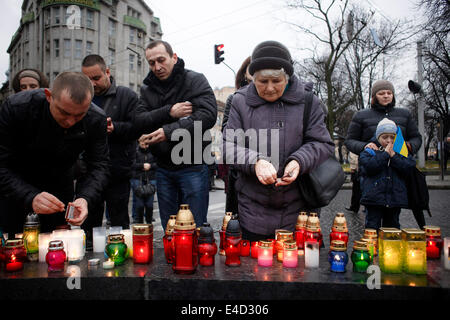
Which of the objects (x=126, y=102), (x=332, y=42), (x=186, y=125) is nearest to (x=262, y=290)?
(x=186, y=125)

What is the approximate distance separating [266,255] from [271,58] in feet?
4.05

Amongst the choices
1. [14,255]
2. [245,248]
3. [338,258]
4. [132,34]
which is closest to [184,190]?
[245,248]

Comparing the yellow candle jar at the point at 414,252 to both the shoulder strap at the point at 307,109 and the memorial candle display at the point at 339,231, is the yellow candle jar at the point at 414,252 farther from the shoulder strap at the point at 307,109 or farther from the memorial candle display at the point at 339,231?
the shoulder strap at the point at 307,109

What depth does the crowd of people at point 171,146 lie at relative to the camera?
2.30m

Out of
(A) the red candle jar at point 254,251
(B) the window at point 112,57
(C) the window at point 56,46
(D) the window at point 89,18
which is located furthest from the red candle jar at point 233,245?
(D) the window at point 89,18

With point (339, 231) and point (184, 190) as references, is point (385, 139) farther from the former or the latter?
point (184, 190)

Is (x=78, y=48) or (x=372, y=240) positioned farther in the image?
(x=78, y=48)

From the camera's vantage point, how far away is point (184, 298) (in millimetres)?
1737

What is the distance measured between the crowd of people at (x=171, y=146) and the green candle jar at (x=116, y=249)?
34cm

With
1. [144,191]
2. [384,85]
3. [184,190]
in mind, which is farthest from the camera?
[144,191]

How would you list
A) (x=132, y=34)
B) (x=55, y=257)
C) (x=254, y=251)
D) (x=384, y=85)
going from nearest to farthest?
(x=55, y=257) → (x=254, y=251) → (x=384, y=85) → (x=132, y=34)

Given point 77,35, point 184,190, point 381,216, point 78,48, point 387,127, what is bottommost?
point 381,216

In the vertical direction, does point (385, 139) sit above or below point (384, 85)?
below

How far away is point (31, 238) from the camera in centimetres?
225
